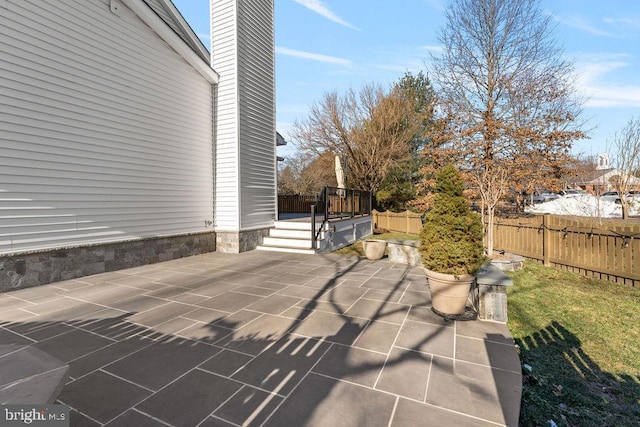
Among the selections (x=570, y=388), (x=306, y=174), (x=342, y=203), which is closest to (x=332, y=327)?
(x=570, y=388)

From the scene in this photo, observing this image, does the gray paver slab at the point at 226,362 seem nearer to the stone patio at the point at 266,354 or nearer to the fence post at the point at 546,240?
the stone patio at the point at 266,354

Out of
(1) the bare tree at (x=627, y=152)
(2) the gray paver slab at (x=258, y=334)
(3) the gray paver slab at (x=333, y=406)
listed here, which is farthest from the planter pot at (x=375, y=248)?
(1) the bare tree at (x=627, y=152)

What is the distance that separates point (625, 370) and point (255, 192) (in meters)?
7.56

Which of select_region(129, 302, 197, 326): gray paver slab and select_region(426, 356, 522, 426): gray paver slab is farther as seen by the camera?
select_region(129, 302, 197, 326): gray paver slab

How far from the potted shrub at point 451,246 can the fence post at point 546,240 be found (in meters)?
4.77

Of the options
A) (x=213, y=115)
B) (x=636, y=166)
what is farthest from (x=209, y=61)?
(x=636, y=166)

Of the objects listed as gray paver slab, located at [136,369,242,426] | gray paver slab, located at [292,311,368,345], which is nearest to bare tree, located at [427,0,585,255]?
gray paver slab, located at [292,311,368,345]

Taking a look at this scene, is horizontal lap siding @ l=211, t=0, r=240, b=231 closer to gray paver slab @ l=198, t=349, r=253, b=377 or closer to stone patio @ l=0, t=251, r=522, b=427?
stone patio @ l=0, t=251, r=522, b=427

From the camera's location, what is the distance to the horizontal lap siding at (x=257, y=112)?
7.95 meters

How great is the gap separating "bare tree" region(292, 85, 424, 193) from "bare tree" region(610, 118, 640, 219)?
7912 mm

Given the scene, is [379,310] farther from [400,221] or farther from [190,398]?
[400,221]

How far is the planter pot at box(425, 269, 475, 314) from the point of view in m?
3.30

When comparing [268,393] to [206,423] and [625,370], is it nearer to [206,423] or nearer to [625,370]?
[206,423]

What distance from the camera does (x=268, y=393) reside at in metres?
2.06
